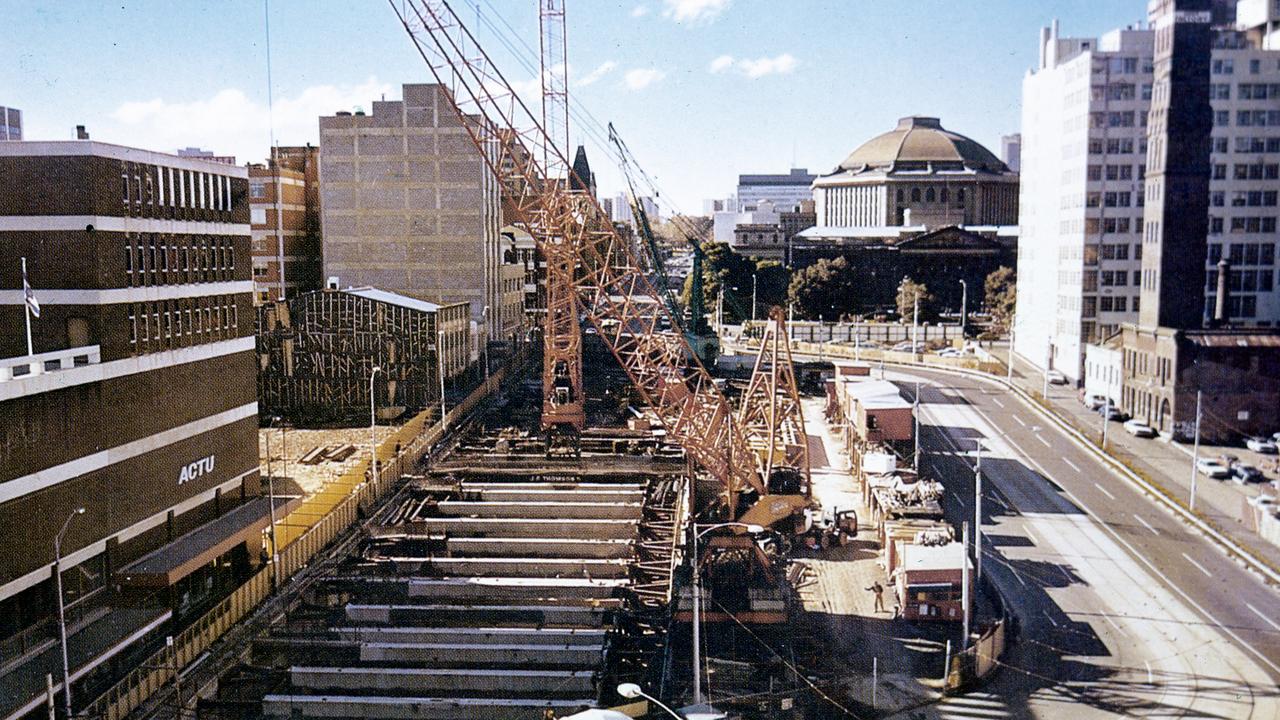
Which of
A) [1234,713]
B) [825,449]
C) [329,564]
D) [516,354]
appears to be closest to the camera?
[1234,713]

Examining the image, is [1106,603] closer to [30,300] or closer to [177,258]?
[177,258]

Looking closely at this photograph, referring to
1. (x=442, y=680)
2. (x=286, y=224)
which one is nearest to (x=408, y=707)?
(x=442, y=680)

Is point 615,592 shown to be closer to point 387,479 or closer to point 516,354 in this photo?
point 387,479

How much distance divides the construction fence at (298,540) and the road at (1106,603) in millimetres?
16407

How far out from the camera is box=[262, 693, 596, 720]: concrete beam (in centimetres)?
2258

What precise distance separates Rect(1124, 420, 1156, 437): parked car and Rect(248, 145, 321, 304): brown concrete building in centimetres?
5010

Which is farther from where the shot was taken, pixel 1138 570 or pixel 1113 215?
pixel 1113 215

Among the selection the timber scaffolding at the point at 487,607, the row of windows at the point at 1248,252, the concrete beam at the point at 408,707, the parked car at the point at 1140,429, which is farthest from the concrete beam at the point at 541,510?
the row of windows at the point at 1248,252

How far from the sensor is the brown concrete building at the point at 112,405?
72.1 feet

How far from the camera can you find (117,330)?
25453 millimetres

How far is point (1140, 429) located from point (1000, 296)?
46.2 metres

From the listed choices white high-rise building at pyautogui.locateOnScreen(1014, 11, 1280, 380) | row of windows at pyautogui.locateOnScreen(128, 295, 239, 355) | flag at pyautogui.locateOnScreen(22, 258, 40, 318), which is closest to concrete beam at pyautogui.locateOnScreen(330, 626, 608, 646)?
row of windows at pyautogui.locateOnScreen(128, 295, 239, 355)

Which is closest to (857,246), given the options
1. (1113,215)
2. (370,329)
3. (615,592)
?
(1113,215)

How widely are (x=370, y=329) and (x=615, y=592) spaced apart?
28.1m
